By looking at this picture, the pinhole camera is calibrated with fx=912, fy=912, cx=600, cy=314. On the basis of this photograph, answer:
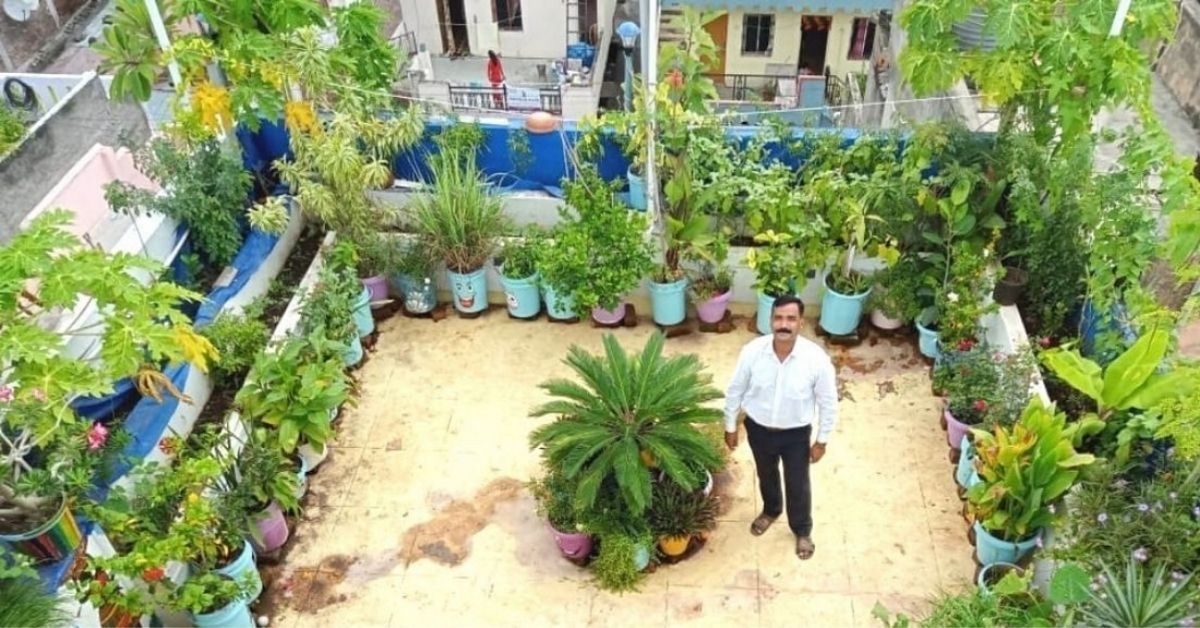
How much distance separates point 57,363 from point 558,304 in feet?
9.43

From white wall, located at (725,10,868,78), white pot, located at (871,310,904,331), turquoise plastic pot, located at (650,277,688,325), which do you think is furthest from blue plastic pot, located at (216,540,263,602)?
white wall, located at (725,10,868,78)

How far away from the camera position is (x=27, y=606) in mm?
3111

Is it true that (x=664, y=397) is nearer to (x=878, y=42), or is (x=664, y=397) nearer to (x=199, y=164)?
(x=199, y=164)

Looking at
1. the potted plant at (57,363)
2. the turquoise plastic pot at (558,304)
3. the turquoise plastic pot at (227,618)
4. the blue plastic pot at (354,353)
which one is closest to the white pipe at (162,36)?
the blue plastic pot at (354,353)

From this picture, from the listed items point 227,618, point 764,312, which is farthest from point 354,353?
point 764,312

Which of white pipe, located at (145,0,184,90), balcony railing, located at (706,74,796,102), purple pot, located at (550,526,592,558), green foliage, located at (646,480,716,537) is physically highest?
white pipe, located at (145,0,184,90)

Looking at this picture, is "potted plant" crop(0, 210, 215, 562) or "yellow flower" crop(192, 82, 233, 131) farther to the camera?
"yellow flower" crop(192, 82, 233, 131)

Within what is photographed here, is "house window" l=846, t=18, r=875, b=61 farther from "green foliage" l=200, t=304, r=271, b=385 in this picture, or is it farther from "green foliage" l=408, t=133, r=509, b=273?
"green foliage" l=200, t=304, r=271, b=385

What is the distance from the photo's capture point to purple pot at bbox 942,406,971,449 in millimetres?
4660

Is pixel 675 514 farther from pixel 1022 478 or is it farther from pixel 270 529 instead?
pixel 270 529

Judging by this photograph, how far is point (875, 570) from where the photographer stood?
4.32 m

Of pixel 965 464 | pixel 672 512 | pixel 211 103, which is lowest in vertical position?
pixel 965 464

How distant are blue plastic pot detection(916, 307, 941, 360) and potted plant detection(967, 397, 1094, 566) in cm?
110

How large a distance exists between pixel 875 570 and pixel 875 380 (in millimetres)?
1299
